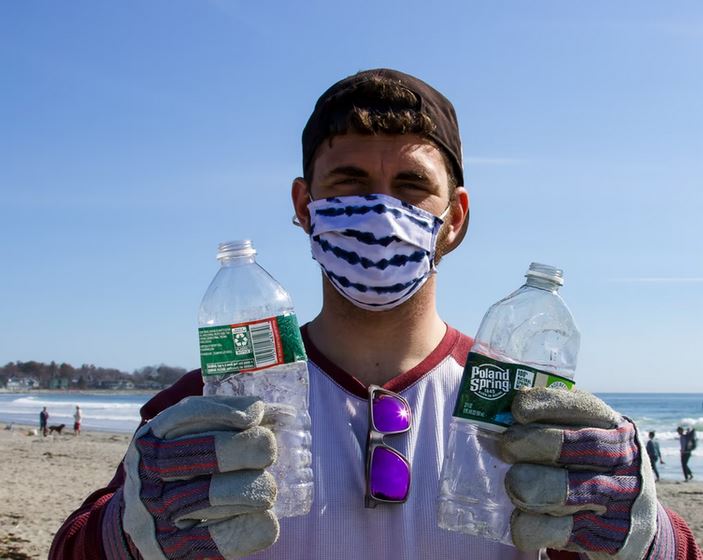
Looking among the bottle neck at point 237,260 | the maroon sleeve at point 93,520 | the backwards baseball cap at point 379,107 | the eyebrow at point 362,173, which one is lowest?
the maroon sleeve at point 93,520

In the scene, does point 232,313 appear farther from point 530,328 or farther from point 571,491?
point 571,491

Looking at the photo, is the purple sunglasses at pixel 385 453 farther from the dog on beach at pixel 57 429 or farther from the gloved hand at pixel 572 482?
the dog on beach at pixel 57 429

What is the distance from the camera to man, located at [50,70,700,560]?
2.25 metres

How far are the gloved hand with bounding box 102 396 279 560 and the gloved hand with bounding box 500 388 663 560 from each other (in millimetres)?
750

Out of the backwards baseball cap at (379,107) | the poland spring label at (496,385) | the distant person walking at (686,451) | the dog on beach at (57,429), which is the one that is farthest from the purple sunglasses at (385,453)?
the dog on beach at (57,429)

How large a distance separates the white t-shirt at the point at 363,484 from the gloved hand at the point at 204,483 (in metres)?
0.31

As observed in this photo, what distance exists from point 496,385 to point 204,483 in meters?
0.94

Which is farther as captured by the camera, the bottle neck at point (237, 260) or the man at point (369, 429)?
the bottle neck at point (237, 260)

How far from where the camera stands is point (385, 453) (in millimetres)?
2613

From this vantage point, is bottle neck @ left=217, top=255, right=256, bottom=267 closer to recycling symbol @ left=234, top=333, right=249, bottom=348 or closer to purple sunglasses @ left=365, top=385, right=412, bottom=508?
recycling symbol @ left=234, top=333, right=249, bottom=348

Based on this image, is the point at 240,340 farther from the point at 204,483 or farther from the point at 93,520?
the point at 93,520

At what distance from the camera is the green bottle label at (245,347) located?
2.40 metres

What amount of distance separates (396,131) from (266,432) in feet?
4.09

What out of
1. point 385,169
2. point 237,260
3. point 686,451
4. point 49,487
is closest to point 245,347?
point 237,260
